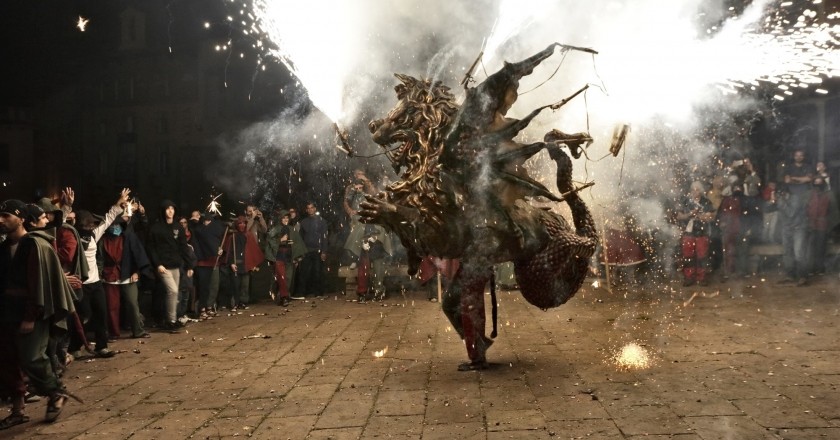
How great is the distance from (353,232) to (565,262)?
7803mm

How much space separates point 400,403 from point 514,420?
3.48ft

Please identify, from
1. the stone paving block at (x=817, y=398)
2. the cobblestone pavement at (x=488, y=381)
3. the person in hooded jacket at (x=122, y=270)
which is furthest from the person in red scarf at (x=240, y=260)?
the stone paving block at (x=817, y=398)

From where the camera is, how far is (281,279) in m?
13.1

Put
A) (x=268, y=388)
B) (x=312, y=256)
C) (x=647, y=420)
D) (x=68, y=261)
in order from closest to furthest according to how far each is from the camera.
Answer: (x=647, y=420), (x=268, y=388), (x=68, y=261), (x=312, y=256)

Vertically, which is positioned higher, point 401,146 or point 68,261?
point 401,146

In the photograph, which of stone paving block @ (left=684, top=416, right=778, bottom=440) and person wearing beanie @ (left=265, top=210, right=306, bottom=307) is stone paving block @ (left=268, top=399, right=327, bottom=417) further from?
person wearing beanie @ (left=265, top=210, right=306, bottom=307)

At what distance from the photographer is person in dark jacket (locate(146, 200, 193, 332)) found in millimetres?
9781

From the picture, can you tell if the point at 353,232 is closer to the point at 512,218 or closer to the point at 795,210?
the point at 512,218

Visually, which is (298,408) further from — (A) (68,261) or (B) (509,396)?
(A) (68,261)

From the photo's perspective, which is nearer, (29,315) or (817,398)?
(817,398)

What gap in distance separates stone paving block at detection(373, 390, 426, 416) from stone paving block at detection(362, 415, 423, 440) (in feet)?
0.41

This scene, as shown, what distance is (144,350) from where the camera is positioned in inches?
332

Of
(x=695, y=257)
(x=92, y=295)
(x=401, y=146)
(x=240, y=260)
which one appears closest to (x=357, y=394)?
(x=401, y=146)

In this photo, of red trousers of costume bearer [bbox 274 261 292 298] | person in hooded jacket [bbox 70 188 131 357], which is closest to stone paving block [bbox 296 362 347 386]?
person in hooded jacket [bbox 70 188 131 357]
